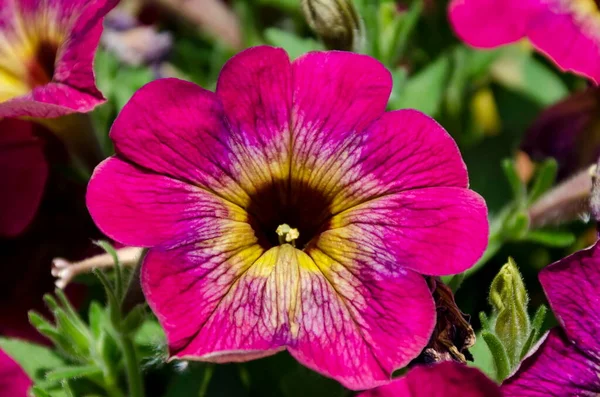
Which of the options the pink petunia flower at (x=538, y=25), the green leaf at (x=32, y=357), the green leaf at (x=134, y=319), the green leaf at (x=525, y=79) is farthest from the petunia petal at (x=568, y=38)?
the green leaf at (x=32, y=357)

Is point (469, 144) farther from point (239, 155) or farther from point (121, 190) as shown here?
point (121, 190)

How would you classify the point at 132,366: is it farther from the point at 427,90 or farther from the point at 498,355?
the point at 427,90

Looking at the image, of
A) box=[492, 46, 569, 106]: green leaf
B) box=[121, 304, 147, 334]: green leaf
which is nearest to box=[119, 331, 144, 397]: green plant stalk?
box=[121, 304, 147, 334]: green leaf

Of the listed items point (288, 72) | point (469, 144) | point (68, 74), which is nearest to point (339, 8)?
point (288, 72)

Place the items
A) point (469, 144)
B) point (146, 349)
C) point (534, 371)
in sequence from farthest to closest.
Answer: point (469, 144), point (146, 349), point (534, 371)

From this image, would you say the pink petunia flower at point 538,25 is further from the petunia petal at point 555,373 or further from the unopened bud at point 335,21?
the petunia petal at point 555,373

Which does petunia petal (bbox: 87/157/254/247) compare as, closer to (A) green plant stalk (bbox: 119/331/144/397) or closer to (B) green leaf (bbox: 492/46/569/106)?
(A) green plant stalk (bbox: 119/331/144/397)
